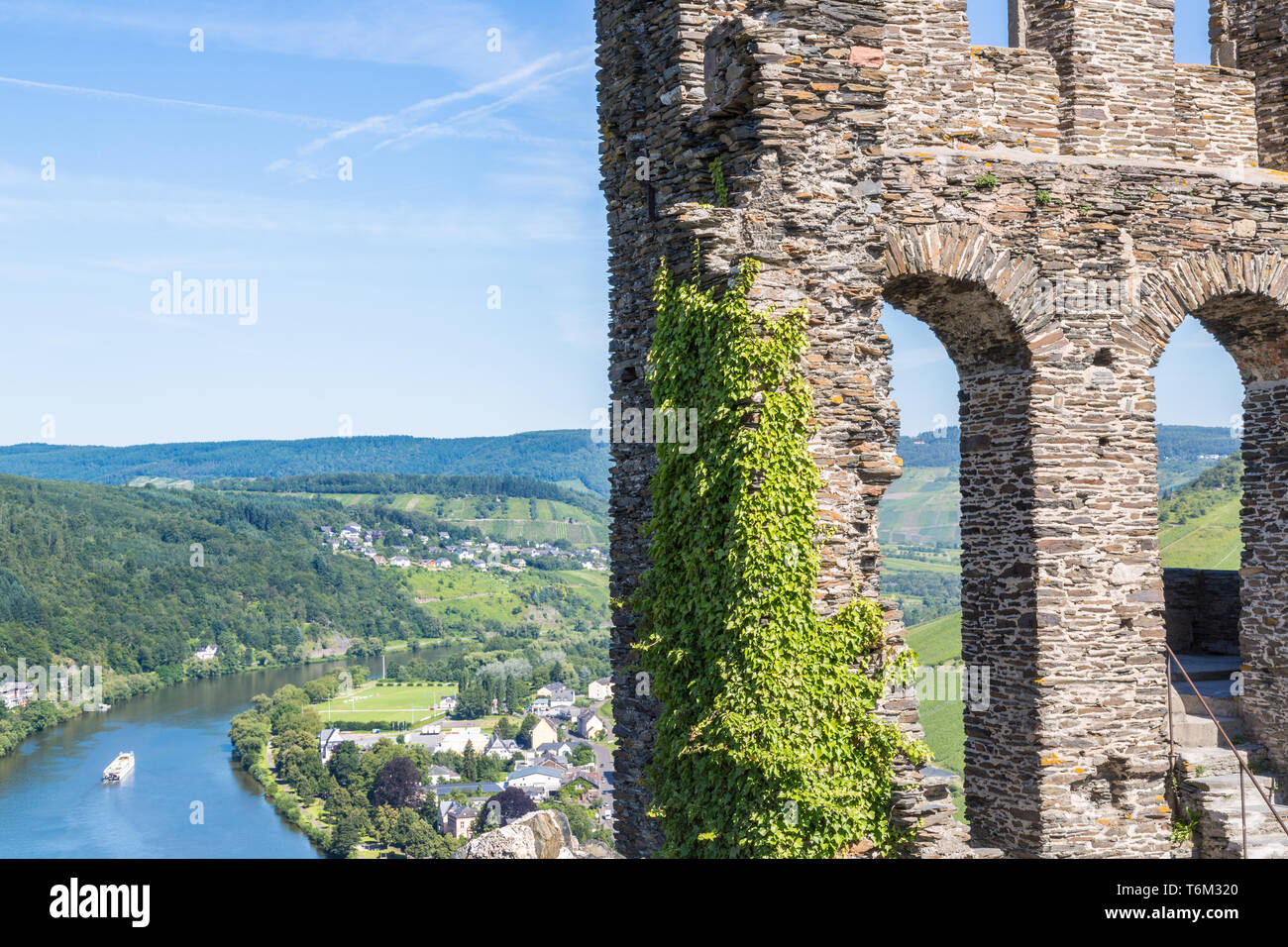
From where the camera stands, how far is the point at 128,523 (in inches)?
4341

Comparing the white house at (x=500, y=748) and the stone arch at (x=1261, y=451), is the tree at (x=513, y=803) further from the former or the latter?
the stone arch at (x=1261, y=451)

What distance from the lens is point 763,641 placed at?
9.66 meters

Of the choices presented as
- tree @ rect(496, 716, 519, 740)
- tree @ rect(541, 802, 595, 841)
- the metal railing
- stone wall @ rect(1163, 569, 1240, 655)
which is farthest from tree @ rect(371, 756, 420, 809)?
the metal railing

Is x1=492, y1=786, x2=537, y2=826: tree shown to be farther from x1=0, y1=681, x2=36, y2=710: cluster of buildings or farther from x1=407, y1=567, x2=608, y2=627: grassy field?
x1=407, y1=567, x2=608, y2=627: grassy field

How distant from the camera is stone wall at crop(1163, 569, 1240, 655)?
55.2 ft

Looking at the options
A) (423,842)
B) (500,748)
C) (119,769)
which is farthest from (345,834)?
(119,769)

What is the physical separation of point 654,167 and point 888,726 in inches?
232

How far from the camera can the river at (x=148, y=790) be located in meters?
59.6

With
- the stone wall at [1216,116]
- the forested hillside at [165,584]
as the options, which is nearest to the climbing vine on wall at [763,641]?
the stone wall at [1216,116]

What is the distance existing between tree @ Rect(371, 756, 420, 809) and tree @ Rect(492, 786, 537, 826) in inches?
530

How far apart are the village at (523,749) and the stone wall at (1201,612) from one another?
19428mm

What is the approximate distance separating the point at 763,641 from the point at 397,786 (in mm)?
44908

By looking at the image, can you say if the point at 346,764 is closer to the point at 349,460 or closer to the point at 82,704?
the point at 82,704
